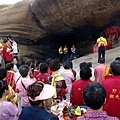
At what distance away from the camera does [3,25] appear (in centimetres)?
1641

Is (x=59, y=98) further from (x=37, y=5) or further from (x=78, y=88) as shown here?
(x=37, y=5)

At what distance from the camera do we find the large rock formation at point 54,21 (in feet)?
43.3

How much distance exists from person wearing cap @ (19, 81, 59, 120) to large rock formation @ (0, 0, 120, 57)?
10707mm

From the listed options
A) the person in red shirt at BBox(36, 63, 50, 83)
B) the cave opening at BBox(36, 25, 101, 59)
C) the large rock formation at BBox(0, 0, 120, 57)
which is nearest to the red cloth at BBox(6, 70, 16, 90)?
the person in red shirt at BBox(36, 63, 50, 83)

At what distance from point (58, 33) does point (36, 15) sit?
5.99 feet

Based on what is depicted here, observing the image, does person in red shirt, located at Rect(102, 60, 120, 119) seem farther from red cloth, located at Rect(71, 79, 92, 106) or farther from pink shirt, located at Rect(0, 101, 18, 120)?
pink shirt, located at Rect(0, 101, 18, 120)

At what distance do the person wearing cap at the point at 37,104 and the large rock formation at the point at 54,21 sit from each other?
35.1 feet

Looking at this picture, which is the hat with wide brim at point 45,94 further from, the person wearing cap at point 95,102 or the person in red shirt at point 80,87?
the person in red shirt at point 80,87

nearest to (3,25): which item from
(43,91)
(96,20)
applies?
(96,20)

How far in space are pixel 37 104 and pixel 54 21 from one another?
1239 centimetres

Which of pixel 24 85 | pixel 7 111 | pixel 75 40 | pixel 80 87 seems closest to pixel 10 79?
pixel 24 85

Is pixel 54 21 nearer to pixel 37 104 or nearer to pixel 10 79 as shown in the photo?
pixel 10 79

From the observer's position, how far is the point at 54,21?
575 inches

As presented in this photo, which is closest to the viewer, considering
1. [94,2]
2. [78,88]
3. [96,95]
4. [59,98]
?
[96,95]
